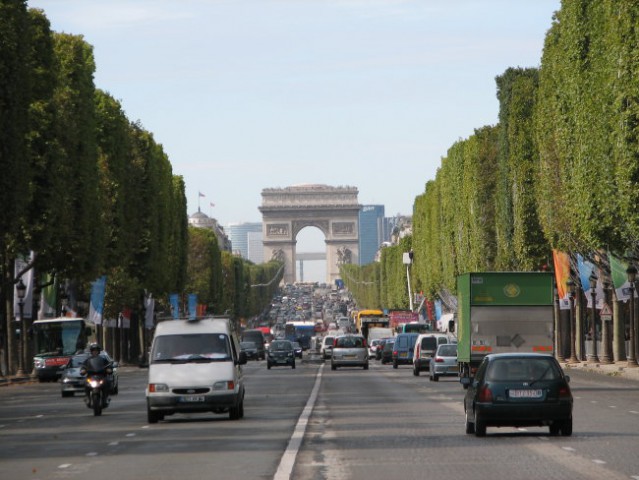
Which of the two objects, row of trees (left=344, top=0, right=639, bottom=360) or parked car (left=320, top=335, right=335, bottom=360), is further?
parked car (left=320, top=335, right=335, bottom=360)

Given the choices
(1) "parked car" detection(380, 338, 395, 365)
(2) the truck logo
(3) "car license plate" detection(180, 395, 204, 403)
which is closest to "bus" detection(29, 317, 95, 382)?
(1) "parked car" detection(380, 338, 395, 365)

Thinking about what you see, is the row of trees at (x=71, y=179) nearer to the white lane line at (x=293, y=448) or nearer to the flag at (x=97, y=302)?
the flag at (x=97, y=302)

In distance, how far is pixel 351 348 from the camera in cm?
8381

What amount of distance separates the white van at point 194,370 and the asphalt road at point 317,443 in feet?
1.64

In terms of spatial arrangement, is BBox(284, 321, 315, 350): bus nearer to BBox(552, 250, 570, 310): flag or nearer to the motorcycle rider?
BBox(552, 250, 570, 310): flag

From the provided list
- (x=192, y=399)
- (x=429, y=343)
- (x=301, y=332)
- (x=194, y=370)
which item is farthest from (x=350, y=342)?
(x=301, y=332)

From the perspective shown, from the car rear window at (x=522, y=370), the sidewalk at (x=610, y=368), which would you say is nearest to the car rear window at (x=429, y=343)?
the sidewalk at (x=610, y=368)

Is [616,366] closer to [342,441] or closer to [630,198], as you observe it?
[630,198]

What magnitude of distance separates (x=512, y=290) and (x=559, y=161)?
2093 cm

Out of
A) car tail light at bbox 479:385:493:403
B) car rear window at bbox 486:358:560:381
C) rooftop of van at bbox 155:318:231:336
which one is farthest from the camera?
rooftop of van at bbox 155:318:231:336

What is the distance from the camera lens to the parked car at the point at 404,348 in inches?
3440

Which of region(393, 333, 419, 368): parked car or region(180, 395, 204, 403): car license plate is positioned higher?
region(393, 333, 419, 368): parked car

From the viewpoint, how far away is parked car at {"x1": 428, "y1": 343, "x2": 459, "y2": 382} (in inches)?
2404

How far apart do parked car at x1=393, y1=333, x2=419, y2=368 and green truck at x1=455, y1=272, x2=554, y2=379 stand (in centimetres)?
3757
